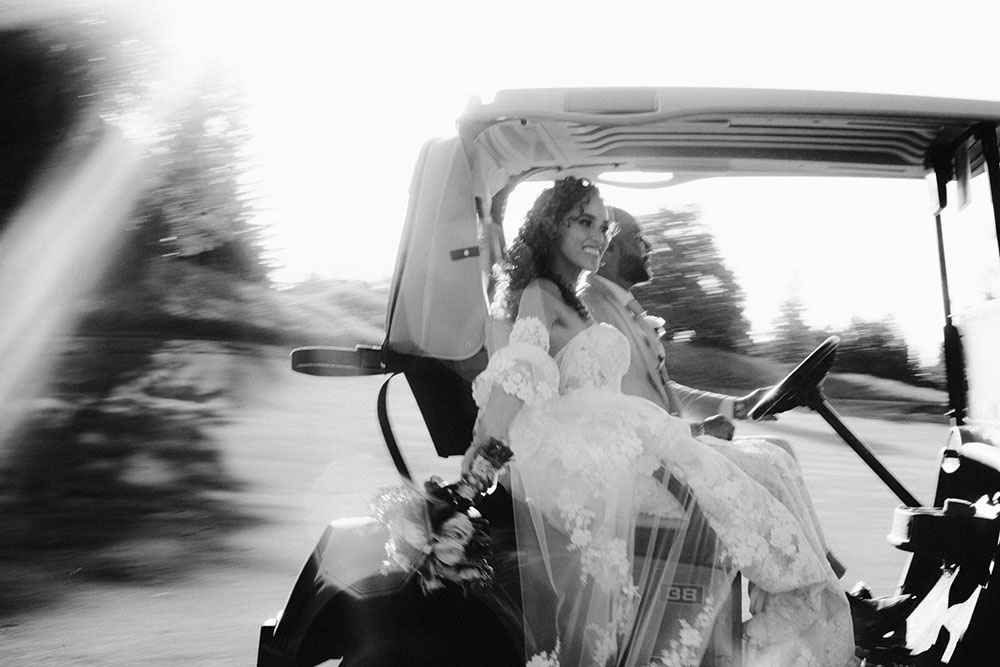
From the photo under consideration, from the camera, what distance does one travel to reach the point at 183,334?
8.73 meters

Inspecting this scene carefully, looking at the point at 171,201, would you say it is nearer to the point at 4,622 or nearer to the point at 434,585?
the point at 4,622

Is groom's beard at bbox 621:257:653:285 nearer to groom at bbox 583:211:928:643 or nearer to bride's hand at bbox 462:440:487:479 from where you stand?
groom at bbox 583:211:928:643

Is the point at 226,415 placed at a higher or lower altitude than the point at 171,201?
lower

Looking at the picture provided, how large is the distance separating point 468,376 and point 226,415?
6.62 m

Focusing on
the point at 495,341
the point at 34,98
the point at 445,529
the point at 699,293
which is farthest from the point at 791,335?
the point at 34,98

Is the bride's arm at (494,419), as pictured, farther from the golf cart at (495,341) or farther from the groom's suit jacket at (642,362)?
the groom's suit jacket at (642,362)

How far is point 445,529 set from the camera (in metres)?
1.75

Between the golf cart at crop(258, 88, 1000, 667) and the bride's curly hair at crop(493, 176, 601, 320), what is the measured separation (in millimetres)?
60

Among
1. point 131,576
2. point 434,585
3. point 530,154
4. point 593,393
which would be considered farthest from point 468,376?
point 131,576

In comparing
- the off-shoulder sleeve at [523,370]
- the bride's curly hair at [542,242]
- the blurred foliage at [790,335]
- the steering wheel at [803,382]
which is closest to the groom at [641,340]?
the steering wheel at [803,382]

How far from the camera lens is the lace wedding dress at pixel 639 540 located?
1.79 meters

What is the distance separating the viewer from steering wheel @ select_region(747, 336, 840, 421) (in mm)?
2279

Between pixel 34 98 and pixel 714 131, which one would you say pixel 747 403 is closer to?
pixel 714 131

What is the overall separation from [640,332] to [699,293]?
1.93 meters
